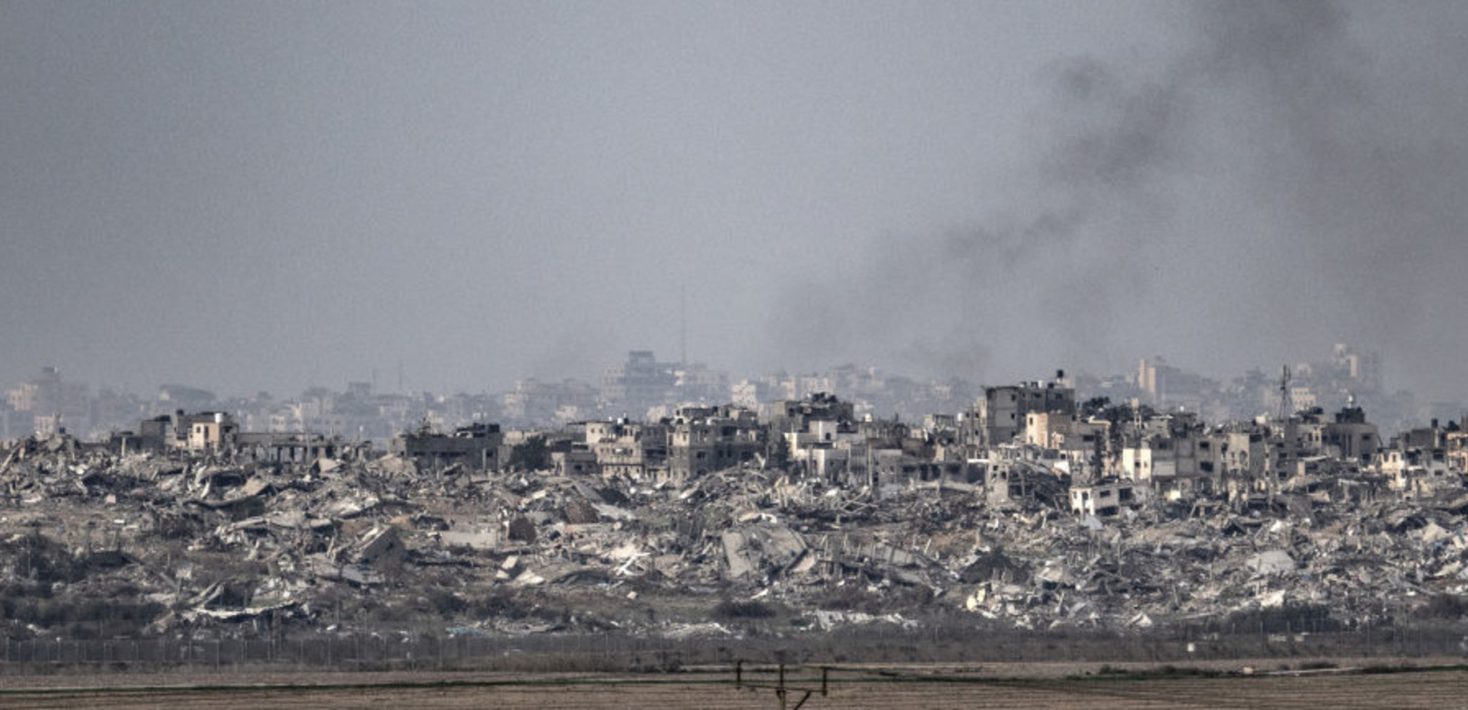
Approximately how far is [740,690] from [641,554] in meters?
36.4

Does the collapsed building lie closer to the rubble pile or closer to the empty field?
the rubble pile

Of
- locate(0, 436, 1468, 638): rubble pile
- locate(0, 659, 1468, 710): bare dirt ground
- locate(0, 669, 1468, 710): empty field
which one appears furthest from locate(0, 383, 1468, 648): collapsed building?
locate(0, 669, 1468, 710): empty field

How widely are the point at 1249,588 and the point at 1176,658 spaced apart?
18.5 meters

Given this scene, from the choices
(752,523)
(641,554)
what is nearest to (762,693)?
(641,554)

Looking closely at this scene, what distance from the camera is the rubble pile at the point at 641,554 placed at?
291 feet

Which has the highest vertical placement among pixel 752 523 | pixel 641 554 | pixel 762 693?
pixel 752 523

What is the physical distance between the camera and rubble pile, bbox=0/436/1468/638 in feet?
291

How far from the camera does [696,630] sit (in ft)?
281

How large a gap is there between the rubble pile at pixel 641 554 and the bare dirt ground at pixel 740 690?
14253 millimetres

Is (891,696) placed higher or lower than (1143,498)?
lower

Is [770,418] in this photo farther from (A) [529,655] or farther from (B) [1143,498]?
(A) [529,655]

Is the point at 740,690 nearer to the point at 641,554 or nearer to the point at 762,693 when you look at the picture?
the point at 762,693

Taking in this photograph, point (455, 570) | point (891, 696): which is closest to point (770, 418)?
point (455, 570)

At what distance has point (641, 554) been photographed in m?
102
